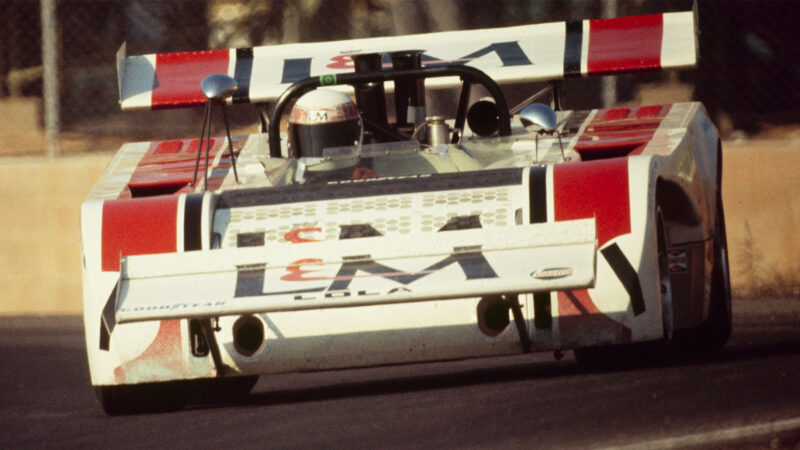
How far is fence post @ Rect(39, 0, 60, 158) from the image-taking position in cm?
1201

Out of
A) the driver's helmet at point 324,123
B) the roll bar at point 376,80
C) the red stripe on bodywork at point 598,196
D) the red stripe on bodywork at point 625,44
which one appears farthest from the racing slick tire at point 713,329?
the driver's helmet at point 324,123

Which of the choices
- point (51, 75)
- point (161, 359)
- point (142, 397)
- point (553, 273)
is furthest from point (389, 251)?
point (51, 75)

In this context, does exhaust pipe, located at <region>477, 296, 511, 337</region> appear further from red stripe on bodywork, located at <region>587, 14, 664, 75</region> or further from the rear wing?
red stripe on bodywork, located at <region>587, 14, 664, 75</region>

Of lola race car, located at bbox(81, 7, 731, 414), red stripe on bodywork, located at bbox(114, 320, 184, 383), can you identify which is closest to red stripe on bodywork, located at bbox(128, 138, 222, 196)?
lola race car, located at bbox(81, 7, 731, 414)

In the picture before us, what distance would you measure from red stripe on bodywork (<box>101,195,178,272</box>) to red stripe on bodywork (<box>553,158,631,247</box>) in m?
1.47

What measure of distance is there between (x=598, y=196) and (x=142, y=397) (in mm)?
1972

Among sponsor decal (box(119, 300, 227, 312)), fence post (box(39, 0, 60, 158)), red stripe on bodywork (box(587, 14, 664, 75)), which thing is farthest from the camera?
fence post (box(39, 0, 60, 158))

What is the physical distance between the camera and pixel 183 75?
9.39m

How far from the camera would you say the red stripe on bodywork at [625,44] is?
912 cm

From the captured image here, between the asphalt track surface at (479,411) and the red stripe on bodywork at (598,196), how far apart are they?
1.94 ft

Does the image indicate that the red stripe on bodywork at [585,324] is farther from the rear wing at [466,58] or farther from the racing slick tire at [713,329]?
the rear wing at [466,58]

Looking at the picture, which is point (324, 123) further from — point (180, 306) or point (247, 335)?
Answer: point (180, 306)

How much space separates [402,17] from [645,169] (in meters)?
7.19

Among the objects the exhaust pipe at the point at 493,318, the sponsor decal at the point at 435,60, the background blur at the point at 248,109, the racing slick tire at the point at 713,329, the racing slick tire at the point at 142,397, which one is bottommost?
the background blur at the point at 248,109
